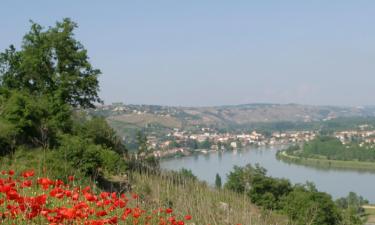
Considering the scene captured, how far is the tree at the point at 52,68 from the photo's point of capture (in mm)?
22953

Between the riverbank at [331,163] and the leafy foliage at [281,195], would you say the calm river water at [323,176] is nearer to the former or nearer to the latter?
the riverbank at [331,163]

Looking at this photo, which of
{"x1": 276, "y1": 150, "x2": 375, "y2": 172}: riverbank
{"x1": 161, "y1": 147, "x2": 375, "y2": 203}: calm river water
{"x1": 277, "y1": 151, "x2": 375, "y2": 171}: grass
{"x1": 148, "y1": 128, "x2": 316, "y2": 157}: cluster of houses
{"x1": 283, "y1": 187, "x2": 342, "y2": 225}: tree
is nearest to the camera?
{"x1": 283, "y1": 187, "x2": 342, "y2": 225}: tree

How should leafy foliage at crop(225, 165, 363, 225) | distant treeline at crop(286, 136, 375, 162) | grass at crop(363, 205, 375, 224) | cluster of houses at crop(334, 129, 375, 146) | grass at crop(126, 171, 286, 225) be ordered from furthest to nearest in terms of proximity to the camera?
cluster of houses at crop(334, 129, 375, 146) < distant treeline at crop(286, 136, 375, 162) < grass at crop(363, 205, 375, 224) < leafy foliage at crop(225, 165, 363, 225) < grass at crop(126, 171, 286, 225)

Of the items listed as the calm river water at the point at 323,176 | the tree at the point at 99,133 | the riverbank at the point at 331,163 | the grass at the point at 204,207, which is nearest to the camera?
the grass at the point at 204,207

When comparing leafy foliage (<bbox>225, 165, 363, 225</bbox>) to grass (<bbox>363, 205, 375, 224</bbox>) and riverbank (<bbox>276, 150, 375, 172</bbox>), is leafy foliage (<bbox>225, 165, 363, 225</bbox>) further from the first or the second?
riverbank (<bbox>276, 150, 375, 172</bbox>)

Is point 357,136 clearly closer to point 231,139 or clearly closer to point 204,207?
point 231,139

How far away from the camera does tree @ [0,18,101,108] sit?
23.0m

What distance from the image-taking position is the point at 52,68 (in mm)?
23500

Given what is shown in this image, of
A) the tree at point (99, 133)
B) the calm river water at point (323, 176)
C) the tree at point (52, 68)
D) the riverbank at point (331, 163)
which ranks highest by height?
the tree at point (52, 68)

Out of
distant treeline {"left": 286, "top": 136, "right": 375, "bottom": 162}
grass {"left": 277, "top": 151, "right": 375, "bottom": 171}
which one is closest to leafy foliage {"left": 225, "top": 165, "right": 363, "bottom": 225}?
grass {"left": 277, "top": 151, "right": 375, "bottom": 171}

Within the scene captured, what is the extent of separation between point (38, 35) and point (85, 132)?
5.45 meters

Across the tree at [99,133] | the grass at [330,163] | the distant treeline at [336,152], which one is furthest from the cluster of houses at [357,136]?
Answer: the tree at [99,133]

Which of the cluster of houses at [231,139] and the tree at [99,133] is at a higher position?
the tree at [99,133]

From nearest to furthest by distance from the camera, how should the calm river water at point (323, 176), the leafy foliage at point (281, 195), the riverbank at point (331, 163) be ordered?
the leafy foliage at point (281, 195), the calm river water at point (323, 176), the riverbank at point (331, 163)
